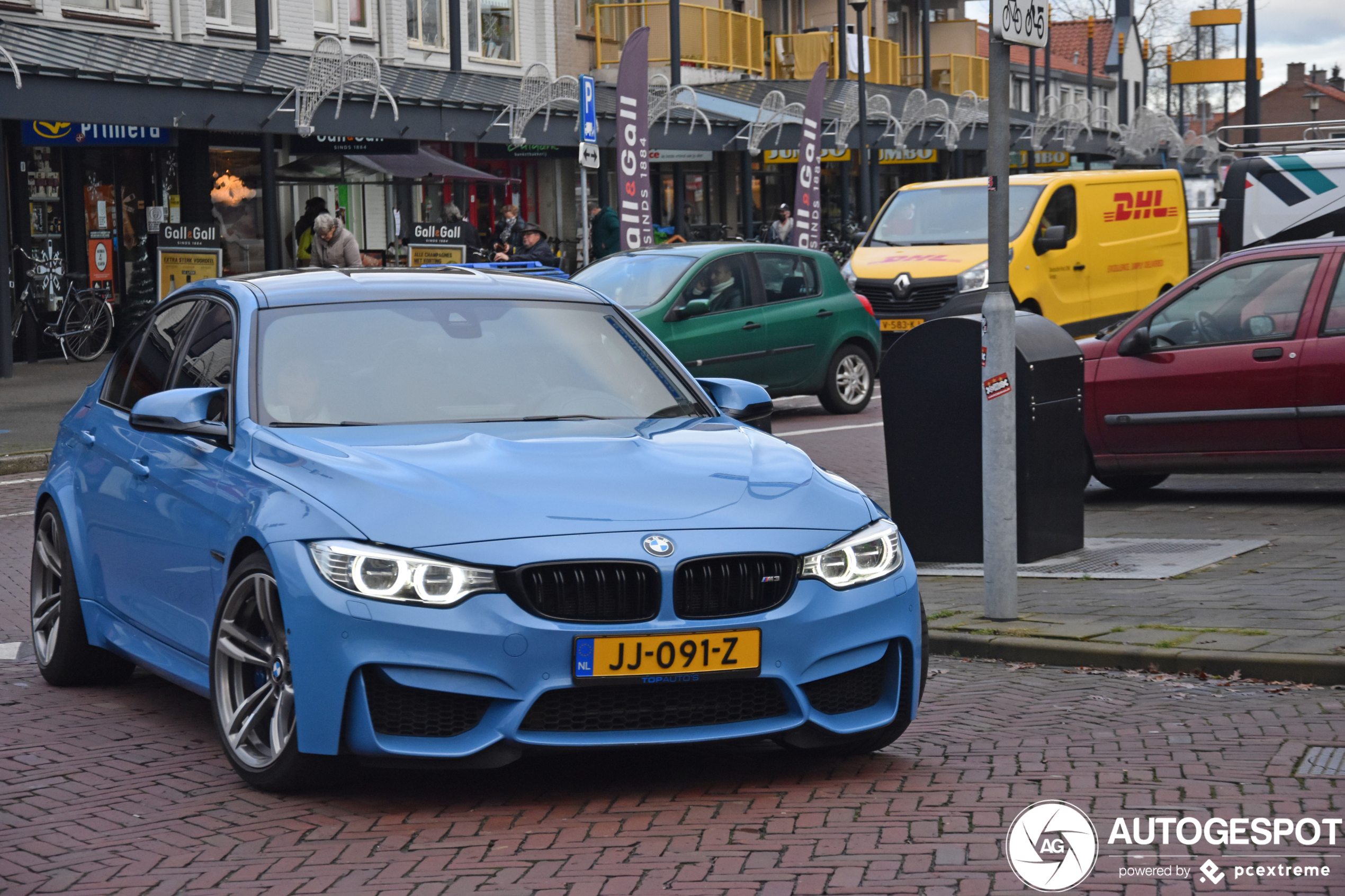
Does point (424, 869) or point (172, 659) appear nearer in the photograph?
point (424, 869)

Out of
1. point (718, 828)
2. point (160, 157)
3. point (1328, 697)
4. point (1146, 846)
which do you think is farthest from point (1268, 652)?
point (160, 157)

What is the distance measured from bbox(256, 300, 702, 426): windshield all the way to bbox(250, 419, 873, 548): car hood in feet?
0.52

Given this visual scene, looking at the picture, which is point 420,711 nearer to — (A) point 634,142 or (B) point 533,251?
(A) point 634,142

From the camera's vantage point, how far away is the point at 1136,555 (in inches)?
363

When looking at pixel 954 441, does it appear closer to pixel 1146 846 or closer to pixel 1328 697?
pixel 1328 697

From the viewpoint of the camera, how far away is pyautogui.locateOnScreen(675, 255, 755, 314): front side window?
1628 cm

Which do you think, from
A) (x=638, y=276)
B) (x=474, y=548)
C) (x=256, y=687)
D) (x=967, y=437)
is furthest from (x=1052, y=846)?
(x=638, y=276)

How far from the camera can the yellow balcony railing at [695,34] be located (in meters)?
37.3

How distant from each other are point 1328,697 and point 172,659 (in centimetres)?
377

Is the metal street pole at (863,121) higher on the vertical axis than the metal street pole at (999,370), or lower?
higher

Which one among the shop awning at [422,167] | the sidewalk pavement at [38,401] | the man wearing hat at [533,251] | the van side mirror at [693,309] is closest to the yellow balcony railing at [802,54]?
the shop awning at [422,167]

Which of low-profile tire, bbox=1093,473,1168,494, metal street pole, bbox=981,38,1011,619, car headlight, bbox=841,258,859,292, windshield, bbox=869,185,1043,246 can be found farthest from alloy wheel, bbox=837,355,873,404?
metal street pole, bbox=981,38,1011,619

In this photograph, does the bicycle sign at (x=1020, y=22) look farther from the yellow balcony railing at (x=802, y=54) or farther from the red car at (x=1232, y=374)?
the yellow balcony railing at (x=802, y=54)

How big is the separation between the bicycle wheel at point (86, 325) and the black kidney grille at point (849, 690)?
1929 centimetres
